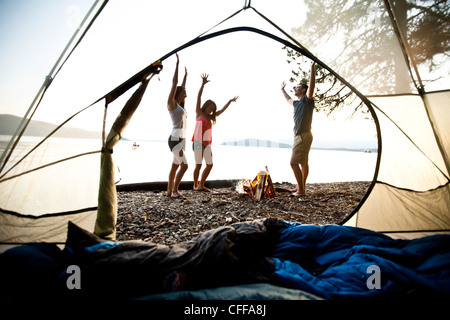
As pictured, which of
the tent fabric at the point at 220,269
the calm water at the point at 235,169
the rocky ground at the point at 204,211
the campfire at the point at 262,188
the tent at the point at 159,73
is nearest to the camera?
the tent fabric at the point at 220,269

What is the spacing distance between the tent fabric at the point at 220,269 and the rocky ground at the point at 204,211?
0.85 meters

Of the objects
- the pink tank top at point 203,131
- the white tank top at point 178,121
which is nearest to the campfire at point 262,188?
the pink tank top at point 203,131

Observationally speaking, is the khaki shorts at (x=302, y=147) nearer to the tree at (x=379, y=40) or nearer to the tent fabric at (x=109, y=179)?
the tree at (x=379, y=40)

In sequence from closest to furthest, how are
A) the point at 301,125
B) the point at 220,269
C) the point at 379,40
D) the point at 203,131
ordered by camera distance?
the point at 220,269 → the point at 379,40 → the point at 301,125 → the point at 203,131

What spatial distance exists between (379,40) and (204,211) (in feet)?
8.65

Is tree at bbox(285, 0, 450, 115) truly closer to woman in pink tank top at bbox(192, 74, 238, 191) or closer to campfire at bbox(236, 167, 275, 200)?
campfire at bbox(236, 167, 275, 200)

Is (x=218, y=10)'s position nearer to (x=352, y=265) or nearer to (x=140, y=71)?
(x=140, y=71)

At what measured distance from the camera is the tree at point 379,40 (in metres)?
1.70

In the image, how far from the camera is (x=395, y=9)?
5.93 feet

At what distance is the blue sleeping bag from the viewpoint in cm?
111

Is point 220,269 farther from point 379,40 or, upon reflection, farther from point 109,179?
point 379,40

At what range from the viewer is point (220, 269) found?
1.23 m

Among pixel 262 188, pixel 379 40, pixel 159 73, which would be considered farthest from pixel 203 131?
pixel 379 40
